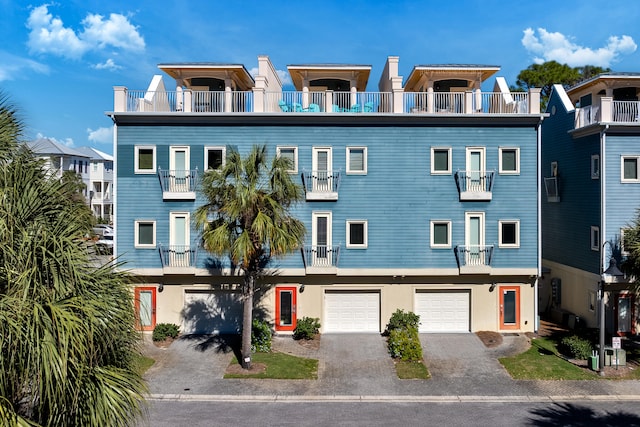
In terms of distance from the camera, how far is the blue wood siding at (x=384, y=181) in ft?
72.6

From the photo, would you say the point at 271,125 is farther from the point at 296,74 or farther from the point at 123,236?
the point at 123,236

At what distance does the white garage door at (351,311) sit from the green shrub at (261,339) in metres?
3.37

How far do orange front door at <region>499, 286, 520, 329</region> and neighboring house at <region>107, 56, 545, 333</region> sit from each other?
Result: 0.05 meters

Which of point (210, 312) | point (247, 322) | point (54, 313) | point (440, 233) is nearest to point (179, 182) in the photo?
point (210, 312)

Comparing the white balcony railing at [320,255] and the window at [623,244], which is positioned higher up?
the window at [623,244]

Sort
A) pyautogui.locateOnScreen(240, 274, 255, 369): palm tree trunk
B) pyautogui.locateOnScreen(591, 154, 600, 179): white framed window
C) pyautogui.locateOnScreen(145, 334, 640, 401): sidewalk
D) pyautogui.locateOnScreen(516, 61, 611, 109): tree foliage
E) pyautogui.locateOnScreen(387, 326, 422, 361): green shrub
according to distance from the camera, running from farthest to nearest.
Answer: pyautogui.locateOnScreen(516, 61, 611, 109): tree foliage, pyautogui.locateOnScreen(591, 154, 600, 179): white framed window, pyautogui.locateOnScreen(387, 326, 422, 361): green shrub, pyautogui.locateOnScreen(240, 274, 255, 369): palm tree trunk, pyautogui.locateOnScreen(145, 334, 640, 401): sidewalk

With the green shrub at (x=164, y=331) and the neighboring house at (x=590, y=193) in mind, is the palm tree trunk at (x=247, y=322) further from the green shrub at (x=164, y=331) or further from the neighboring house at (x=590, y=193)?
the neighboring house at (x=590, y=193)

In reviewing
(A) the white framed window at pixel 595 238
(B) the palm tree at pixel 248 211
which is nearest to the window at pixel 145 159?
(B) the palm tree at pixel 248 211

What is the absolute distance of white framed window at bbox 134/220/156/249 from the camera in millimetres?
22141

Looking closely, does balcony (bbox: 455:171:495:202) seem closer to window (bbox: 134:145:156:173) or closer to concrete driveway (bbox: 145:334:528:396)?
concrete driveway (bbox: 145:334:528:396)

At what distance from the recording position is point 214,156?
22.3 m

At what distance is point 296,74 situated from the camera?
2542 centimetres

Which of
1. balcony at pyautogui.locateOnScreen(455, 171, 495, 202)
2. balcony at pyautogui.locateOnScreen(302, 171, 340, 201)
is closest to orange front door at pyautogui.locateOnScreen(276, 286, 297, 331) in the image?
balcony at pyautogui.locateOnScreen(302, 171, 340, 201)

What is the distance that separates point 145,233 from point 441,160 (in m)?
13.9
